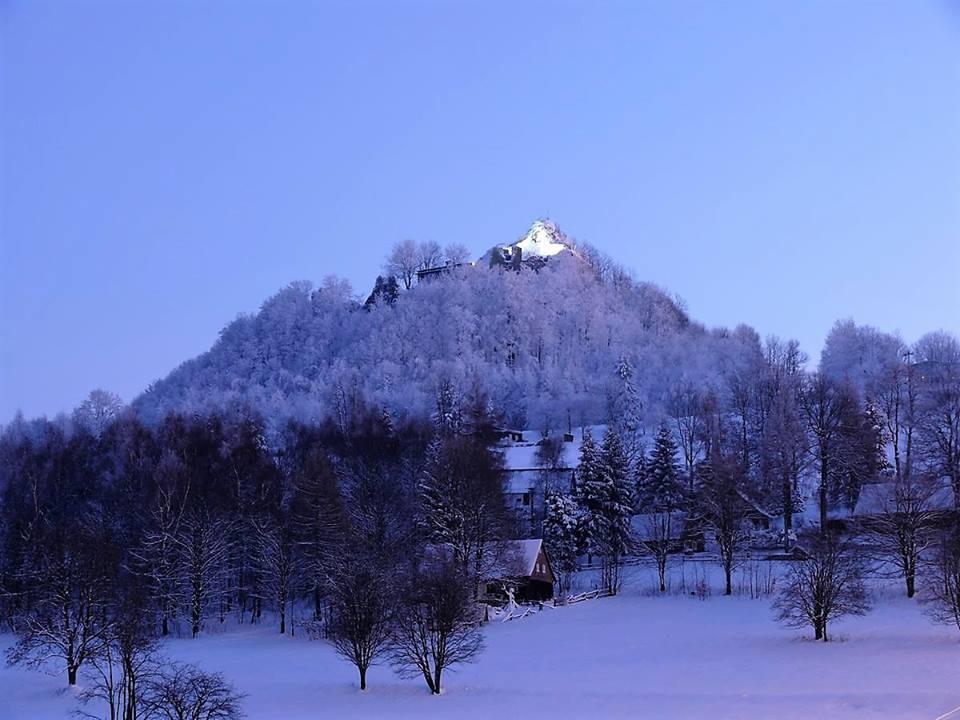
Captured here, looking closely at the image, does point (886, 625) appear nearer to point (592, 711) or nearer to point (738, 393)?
point (592, 711)

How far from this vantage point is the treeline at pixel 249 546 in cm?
2984

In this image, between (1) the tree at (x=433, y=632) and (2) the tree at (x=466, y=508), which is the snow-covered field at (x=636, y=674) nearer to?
(1) the tree at (x=433, y=632)

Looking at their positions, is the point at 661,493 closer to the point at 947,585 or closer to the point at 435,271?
the point at 947,585

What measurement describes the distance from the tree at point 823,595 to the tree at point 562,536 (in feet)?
55.4

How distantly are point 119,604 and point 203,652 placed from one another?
425cm

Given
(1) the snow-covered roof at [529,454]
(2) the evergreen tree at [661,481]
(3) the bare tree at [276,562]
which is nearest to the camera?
(3) the bare tree at [276,562]

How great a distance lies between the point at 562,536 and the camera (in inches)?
2000

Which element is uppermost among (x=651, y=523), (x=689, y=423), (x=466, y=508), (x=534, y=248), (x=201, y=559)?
(x=534, y=248)

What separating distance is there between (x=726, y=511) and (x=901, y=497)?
816 cm

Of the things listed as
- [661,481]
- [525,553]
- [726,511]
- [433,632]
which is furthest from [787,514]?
[433,632]

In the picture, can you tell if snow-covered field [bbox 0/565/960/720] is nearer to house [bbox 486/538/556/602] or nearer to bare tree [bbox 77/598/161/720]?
bare tree [bbox 77/598/161/720]

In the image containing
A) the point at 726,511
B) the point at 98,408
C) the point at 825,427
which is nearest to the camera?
the point at 726,511

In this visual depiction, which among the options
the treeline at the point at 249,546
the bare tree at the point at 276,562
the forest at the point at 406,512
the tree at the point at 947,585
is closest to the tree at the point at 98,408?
the forest at the point at 406,512

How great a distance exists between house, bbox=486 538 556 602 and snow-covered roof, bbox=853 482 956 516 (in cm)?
1535
